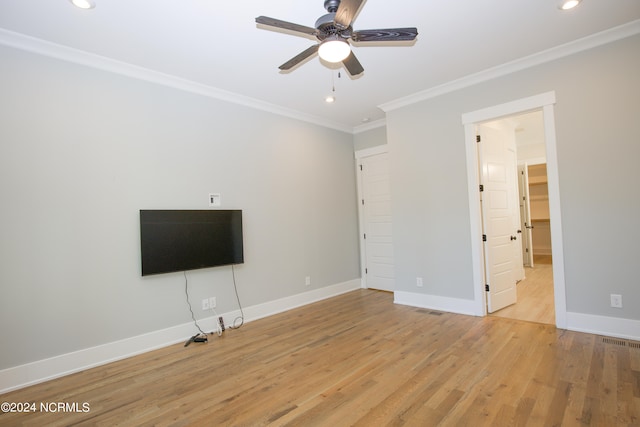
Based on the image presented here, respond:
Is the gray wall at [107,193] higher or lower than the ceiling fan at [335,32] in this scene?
lower

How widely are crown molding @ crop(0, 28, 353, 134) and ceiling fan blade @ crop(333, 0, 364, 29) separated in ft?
7.68

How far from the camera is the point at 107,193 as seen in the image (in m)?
3.09

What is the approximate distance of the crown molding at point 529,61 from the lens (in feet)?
9.70

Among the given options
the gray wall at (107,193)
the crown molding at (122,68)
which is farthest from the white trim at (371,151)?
the gray wall at (107,193)

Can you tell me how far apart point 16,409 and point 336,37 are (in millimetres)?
3575

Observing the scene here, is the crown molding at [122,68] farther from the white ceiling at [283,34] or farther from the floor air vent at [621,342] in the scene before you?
the floor air vent at [621,342]

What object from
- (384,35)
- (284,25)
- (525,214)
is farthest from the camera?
(525,214)

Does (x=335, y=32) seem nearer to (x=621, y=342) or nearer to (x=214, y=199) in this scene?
(x=214, y=199)

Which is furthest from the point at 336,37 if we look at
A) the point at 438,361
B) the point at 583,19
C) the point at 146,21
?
the point at 438,361

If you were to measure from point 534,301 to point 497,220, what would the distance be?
4.42 feet

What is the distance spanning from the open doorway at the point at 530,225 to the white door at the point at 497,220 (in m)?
0.15

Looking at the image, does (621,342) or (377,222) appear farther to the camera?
(377,222)

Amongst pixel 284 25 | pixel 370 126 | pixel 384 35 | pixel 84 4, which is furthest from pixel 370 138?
pixel 84 4

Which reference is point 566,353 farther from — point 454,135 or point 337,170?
point 337,170
